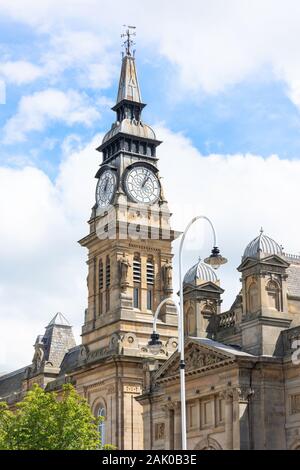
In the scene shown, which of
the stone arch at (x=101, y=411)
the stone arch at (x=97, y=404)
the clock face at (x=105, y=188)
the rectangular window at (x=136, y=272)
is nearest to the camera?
the stone arch at (x=101, y=411)

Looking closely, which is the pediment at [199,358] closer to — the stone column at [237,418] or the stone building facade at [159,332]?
the stone building facade at [159,332]

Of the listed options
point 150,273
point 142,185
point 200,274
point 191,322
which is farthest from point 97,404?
point 200,274

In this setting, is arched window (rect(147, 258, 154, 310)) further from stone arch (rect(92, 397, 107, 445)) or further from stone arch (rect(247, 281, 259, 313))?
stone arch (rect(247, 281, 259, 313))

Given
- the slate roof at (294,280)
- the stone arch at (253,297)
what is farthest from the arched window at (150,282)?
the stone arch at (253,297)

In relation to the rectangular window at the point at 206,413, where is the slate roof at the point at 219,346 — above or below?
above

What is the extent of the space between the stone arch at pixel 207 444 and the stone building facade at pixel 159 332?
86 millimetres

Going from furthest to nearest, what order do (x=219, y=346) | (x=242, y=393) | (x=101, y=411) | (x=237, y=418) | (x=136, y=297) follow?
(x=136, y=297)
(x=101, y=411)
(x=219, y=346)
(x=242, y=393)
(x=237, y=418)

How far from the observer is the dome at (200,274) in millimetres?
67625

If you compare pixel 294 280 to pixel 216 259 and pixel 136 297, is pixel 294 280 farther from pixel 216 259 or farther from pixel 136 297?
pixel 136 297

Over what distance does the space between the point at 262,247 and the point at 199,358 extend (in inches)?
319

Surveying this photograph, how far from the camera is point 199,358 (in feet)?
203

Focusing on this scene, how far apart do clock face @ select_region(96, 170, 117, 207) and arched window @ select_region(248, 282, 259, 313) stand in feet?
118

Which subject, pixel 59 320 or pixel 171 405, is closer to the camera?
pixel 171 405
